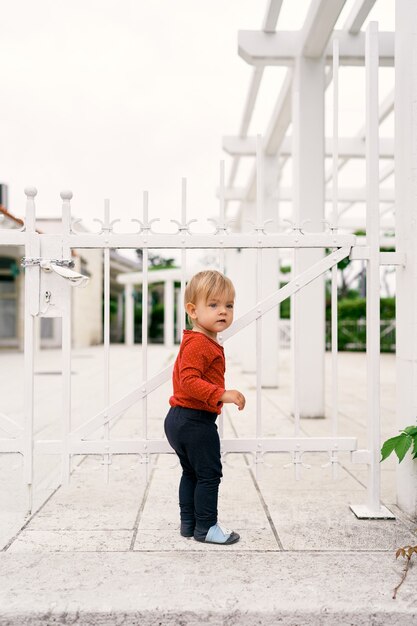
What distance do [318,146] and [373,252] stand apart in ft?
11.0

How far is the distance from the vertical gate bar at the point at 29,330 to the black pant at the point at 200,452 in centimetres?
83

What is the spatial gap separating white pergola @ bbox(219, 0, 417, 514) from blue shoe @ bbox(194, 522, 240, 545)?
3.29 ft

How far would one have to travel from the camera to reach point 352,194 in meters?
11.9

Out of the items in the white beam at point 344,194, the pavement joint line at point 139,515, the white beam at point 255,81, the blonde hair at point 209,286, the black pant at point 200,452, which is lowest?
the pavement joint line at point 139,515

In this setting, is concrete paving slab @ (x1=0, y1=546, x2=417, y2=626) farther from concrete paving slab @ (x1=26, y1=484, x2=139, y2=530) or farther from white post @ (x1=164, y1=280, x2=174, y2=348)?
white post @ (x1=164, y1=280, x2=174, y2=348)

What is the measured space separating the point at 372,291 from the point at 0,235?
6.58 feet

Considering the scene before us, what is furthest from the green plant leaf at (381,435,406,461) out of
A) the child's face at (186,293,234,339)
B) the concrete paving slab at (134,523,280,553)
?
the child's face at (186,293,234,339)

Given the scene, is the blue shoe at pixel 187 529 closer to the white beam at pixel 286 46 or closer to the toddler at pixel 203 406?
the toddler at pixel 203 406

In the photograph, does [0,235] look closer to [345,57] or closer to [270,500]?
[270,500]

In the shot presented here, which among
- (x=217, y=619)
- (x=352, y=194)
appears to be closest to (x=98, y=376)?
(x=352, y=194)

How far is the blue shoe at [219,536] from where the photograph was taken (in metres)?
2.49

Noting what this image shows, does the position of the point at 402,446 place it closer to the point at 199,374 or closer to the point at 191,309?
the point at 199,374

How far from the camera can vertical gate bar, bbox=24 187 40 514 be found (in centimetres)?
288

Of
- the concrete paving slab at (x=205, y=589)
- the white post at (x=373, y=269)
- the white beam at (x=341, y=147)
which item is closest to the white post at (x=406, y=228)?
the white post at (x=373, y=269)
